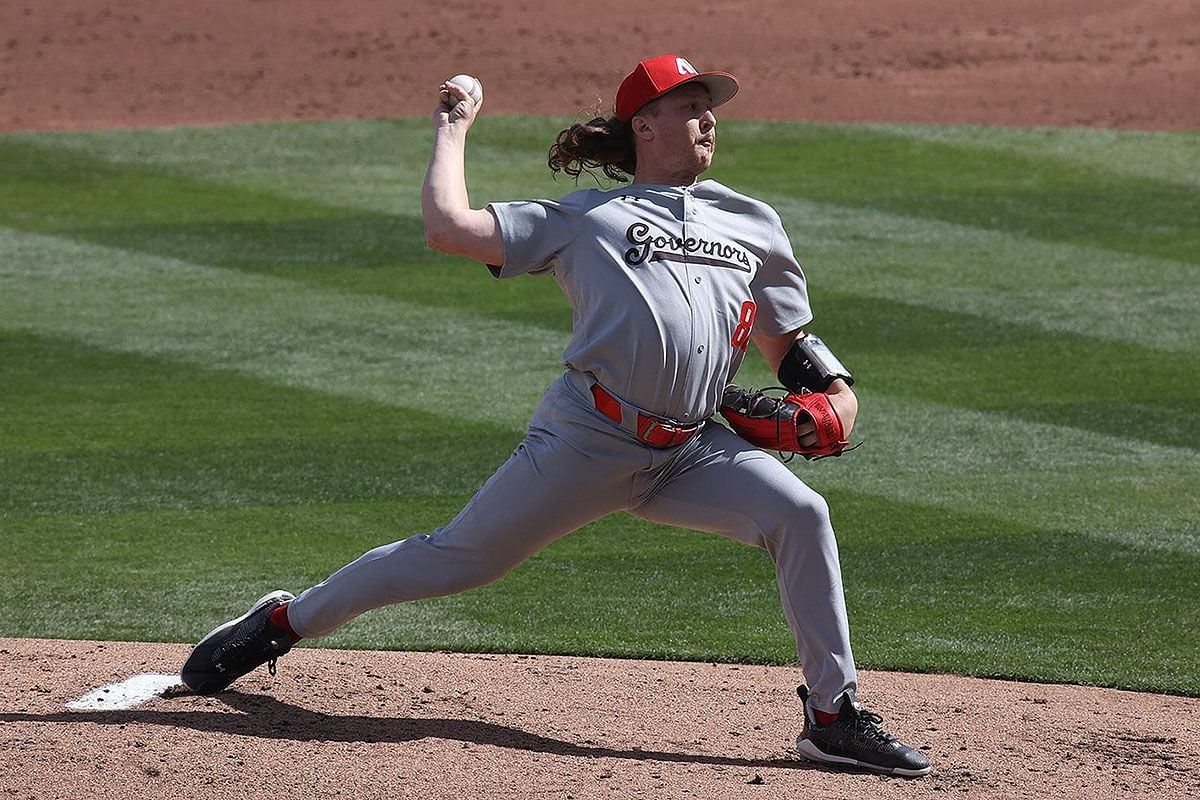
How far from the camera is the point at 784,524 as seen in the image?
438 centimetres

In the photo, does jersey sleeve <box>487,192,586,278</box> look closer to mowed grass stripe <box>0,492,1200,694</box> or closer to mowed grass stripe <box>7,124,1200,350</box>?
mowed grass stripe <box>0,492,1200,694</box>

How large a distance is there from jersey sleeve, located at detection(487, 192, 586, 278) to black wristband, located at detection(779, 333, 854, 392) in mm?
699

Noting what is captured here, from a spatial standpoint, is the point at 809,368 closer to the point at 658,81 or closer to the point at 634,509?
the point at 634,509

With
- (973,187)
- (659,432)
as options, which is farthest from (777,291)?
(973,187)

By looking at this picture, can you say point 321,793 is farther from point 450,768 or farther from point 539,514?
point 539,514

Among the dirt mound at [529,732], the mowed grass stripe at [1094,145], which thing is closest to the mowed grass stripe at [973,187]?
the mowed grass stripe at [1094,145]

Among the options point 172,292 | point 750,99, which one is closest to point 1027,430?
point 172,292

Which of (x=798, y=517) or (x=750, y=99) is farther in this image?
(x=750, y=99)

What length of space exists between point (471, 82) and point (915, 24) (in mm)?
16635

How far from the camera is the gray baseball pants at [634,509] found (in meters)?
4.38

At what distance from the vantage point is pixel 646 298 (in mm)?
4293

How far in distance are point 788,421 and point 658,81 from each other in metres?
0.92

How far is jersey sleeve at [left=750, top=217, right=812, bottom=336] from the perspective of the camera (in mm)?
4566

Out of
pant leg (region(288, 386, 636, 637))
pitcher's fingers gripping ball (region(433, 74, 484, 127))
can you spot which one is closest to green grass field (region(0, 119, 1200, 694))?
pant leg (region(288, 386, 636, 637))
